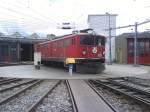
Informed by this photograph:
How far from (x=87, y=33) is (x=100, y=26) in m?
44.7

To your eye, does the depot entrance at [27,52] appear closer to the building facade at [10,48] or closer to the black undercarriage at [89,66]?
the building facade at [10,48]

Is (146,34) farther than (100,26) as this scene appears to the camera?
No

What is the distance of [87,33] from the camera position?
27.4m

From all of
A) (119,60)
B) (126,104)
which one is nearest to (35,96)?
(126,104)

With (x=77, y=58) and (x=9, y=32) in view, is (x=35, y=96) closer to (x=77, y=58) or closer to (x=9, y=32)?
(x=77, y=58)

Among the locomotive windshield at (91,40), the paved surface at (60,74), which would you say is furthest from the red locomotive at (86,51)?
the paved surface at (60,74)

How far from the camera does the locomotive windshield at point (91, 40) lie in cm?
2708

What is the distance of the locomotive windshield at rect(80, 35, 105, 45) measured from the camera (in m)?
27.1

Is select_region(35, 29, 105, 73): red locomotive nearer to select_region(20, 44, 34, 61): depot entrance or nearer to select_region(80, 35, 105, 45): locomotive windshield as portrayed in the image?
select_region(80, 35, 105, 45): locomotive windshield

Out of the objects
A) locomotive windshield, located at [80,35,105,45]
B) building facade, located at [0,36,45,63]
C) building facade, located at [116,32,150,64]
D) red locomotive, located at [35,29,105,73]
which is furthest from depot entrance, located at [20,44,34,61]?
locomotive windshield, located at [80,35,105,45]

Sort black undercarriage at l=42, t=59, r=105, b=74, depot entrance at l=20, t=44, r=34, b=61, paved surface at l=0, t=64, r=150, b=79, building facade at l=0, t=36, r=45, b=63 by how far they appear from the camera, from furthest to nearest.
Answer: depot entrance at l=20, t=44, r=34, b=61, building facade at l=0, t=36, r=45, b=63, black undercarriage at l=42, t=59, r=105, b=74, paved surface at l=0, t=64, r=150, b=79

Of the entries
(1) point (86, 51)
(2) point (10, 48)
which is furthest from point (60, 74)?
(2) point (10, 48)

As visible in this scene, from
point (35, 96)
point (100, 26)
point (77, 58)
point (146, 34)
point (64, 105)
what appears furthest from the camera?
point (100, 26)

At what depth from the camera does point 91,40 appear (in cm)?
2742
